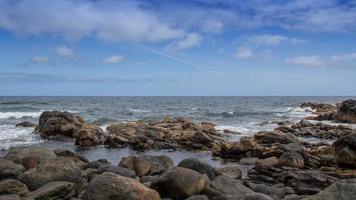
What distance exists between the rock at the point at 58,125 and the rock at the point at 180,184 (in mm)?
18036

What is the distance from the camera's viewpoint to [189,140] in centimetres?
2422

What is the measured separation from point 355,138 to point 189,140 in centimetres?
966

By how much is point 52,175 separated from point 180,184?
9.61 feet

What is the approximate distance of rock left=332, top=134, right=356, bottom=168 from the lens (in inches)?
644

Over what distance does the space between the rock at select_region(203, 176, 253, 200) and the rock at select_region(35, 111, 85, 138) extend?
61.0ft

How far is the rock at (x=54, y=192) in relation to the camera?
29.3 feet

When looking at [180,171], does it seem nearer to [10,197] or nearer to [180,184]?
[180,184]

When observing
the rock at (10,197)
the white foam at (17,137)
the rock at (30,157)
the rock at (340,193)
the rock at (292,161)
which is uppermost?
the rock at (340,193)

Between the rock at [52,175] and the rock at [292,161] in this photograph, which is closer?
the rock at [52,175]

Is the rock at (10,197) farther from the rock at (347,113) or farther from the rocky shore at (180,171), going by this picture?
the rock at (347,113)

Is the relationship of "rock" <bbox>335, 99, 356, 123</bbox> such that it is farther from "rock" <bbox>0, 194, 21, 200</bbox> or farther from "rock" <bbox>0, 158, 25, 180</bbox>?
"rock" <bbox>0, 194, 21, 200</bbox>

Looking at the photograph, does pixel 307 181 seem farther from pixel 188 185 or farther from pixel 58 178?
pixel 58 178

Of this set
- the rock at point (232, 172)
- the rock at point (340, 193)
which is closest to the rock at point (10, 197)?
the rock at point (340, 193)

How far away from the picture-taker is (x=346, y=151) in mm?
16453
